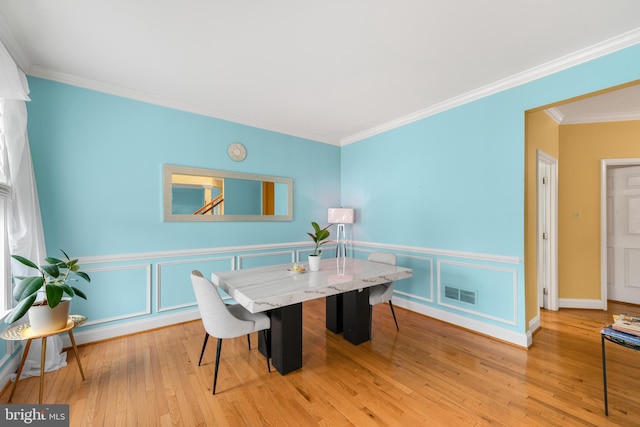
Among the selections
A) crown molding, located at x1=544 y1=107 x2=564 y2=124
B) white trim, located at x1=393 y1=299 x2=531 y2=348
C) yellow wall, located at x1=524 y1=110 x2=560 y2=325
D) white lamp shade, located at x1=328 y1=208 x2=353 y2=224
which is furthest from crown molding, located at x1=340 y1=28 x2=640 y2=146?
white trim, located at x1=393 y1=299 x2=531 y2=348

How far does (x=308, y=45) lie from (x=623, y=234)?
4.98 m

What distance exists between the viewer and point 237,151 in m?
3.55

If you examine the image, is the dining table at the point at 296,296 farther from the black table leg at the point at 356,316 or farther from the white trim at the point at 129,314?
the white trim at the point at 129,314

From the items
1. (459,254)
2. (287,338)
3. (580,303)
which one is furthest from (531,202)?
(287,338)

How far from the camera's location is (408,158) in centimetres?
360

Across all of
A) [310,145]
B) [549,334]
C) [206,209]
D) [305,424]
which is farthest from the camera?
[310,145]

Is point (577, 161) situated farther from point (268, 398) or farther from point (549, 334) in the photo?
point (268, 398)

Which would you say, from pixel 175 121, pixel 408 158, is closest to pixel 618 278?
pixel 408 158

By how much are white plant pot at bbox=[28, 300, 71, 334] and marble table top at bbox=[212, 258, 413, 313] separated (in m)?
1.05

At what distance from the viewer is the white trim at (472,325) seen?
8.42 ft

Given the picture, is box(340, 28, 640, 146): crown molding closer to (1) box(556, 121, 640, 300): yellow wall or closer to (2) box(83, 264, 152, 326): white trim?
(1) box(556, 121, 640, 300): yellow wall

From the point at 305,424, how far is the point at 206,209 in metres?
2.55

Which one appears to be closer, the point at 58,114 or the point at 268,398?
the point at 268,398

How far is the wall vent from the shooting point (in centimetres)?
292
